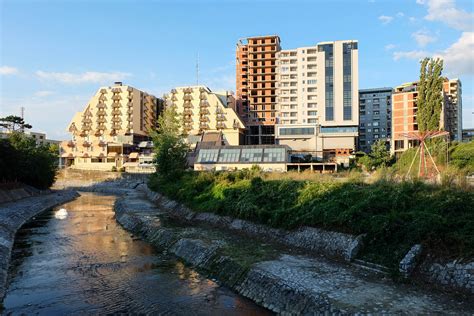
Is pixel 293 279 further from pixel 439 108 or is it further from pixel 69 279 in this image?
pixel 439 108

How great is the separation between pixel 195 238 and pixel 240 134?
97537 millimetres

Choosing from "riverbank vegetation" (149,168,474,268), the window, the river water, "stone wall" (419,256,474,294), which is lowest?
the river water

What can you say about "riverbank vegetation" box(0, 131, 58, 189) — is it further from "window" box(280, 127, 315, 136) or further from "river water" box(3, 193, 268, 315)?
"window" box(280, 127, 315, 136)

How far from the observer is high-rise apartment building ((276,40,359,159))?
111 metres

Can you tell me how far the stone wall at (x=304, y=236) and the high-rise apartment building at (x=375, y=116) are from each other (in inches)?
5459

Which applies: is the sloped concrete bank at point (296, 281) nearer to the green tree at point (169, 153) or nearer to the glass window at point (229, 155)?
the green tree at point (169, 153)

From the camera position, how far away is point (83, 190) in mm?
88500

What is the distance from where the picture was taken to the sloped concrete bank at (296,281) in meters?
12.6

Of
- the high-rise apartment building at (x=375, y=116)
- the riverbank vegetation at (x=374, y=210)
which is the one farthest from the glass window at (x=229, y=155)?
the high-rise apartment building at (x=375, y=116)

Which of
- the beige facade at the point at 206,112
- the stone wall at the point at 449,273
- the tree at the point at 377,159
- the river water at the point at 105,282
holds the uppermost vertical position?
the beige facade at the point at 206,112

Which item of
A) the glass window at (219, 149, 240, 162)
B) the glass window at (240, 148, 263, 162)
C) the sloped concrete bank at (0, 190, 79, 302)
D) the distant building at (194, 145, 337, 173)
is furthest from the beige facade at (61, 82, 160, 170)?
the sloped concrete bank at (0, 190, 79, 302)

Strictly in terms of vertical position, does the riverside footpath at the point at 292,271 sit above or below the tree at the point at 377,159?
below

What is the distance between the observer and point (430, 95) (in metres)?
80.1

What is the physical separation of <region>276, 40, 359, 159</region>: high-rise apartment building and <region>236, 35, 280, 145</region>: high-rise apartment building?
19.8ft
